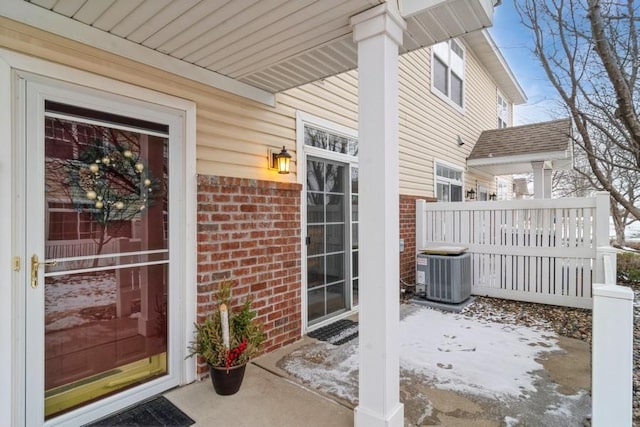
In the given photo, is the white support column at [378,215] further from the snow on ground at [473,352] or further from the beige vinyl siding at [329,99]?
the beige vinyl siding at [329,99]

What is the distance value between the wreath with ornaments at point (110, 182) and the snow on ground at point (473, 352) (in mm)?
2715

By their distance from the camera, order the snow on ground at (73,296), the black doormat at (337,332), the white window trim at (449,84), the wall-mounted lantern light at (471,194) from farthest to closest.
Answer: the wall-mounted lantern light at (471,194) < the white window trim at (449,84) < the black doormat at (337,332) < the snow on ground at (73,296)

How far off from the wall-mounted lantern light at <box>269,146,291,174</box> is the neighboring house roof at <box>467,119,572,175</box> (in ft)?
21.2

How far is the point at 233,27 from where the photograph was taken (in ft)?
7.31

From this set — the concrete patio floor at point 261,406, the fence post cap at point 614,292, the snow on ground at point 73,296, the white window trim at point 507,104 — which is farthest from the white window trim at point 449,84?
the snow on ground at point 73,296

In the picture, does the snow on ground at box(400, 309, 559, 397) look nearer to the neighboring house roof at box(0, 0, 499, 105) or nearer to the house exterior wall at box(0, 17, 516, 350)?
the house exterior wall at box(0, 17, 516, 350)

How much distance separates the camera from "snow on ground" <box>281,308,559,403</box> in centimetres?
279

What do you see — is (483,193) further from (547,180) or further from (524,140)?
(524,140)

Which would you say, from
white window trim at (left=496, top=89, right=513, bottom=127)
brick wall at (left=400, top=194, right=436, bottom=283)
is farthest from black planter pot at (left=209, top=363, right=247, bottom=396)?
white window trim at (left=496, top=89, right=513, bottom=127)

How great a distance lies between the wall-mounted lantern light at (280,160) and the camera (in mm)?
3531

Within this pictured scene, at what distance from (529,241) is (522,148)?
3555 mm

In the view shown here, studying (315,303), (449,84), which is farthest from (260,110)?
(449,84)

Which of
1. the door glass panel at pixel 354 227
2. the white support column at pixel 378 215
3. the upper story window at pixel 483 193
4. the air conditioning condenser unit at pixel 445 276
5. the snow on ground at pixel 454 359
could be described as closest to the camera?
the white support column at pixel 378 215

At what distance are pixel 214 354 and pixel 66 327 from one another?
3.31 ft
